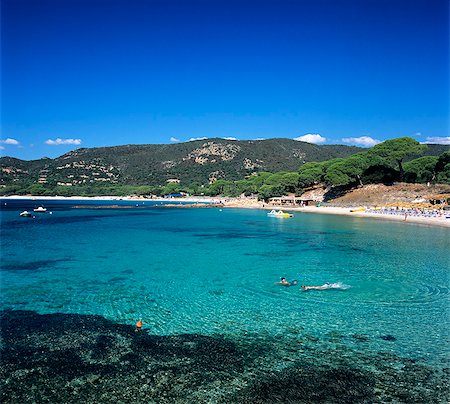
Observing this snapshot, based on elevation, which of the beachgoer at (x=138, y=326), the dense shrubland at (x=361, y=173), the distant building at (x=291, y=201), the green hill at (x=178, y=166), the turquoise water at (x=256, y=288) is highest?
the green hill at (x=178, y=166)

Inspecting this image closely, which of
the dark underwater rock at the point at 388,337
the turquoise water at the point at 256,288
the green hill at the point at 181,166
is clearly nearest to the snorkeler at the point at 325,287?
the turquoise water at the point at 256,288

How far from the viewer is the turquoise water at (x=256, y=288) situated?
11.7m

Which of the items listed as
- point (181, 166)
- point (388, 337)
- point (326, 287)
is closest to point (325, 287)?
point (326, 287)

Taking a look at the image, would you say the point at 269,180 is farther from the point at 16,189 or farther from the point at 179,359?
the point at 16,189

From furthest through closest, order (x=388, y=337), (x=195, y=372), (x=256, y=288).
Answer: (x=256, y=288) < (x=388, y=337) < (x=195, y=372)

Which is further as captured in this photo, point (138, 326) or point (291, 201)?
point (291, 201)

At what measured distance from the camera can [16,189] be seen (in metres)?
157

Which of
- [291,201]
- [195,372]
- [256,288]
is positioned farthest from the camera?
[291,201]

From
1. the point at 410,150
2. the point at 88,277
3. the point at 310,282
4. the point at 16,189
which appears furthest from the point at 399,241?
the point at 16,189

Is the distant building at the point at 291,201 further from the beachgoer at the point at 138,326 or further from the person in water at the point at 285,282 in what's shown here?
the beachgoer at the point at 138,326

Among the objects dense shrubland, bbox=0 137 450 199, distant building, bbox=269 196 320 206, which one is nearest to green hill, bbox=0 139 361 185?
dense shrubland, bbox=0 137 450 199

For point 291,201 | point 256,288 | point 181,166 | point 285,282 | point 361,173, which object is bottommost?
point 256,288

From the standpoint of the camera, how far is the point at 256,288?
16.9 m

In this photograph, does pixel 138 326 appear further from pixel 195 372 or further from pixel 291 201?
pixel 291 201
